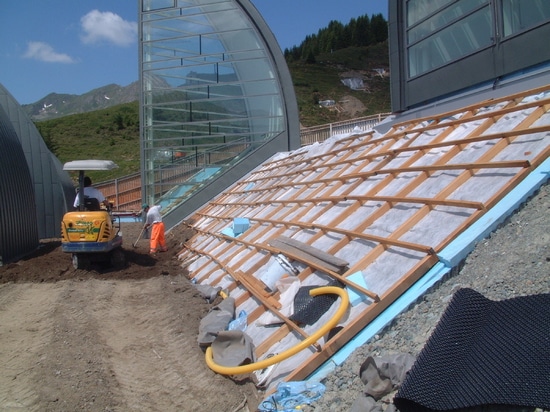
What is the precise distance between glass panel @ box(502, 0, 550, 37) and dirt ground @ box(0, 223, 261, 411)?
21.6 feet

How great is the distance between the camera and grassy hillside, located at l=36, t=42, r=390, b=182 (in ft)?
153

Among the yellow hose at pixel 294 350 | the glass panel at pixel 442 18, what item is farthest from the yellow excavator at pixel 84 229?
the glass panel at pixel 442 18

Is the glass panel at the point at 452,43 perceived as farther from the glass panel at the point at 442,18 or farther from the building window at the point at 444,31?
the glass panel at the point at 442,18

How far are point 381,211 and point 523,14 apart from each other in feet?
15.3

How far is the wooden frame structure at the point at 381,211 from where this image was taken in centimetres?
483

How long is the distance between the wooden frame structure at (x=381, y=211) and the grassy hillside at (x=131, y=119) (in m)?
33.4

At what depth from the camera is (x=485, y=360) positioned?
306 cm

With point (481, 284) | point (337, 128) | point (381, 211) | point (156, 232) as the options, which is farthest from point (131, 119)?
point (481, 284)

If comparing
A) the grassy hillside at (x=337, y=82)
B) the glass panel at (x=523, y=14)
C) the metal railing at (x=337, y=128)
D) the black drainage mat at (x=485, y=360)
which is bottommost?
the black drainage mat at (x=485, y=360)

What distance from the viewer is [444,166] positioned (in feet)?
20.0

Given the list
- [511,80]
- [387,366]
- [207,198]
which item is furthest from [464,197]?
[207,198]

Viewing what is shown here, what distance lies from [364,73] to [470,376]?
69487mm

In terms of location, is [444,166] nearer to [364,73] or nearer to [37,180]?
[37,180]

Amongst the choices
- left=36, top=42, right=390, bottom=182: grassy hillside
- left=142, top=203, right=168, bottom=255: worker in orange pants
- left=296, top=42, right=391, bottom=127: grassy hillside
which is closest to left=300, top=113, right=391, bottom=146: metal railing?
left=142, top=203, right=168, bottom=255: worker in orange pants
